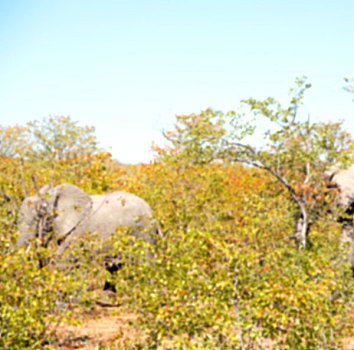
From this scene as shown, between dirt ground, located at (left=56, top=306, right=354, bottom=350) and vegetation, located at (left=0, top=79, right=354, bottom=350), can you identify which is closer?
vegetation, located at (left=0, top=79, right=354, bottom=350)

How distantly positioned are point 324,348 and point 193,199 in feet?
34.5

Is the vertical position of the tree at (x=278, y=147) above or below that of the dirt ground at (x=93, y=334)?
above

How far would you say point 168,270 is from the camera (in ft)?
24.1

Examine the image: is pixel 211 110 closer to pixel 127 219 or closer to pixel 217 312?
pixel 127 219

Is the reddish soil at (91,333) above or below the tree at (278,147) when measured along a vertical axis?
below

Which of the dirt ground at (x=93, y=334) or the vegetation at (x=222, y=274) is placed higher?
the vegetation at (x=222, y=274)

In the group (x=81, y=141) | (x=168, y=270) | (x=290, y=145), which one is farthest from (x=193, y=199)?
(x=81, y=141)

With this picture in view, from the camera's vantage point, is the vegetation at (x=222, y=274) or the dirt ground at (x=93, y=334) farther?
the dirt ground at (x=93, y=334)

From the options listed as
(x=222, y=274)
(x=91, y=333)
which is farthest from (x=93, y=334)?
(x=222, y=274)

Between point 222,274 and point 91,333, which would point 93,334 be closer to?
point 91,333

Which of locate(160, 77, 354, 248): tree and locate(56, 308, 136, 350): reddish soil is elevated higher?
locate(160, 77, 354, 248): tree

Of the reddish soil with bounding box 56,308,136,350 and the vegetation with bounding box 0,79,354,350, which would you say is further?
the reddish soil with bounding box 56,308,136,350

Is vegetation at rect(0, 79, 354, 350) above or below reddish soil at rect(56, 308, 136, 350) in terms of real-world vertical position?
above

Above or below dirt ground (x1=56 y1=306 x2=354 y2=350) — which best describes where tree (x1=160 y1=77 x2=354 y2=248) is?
above
